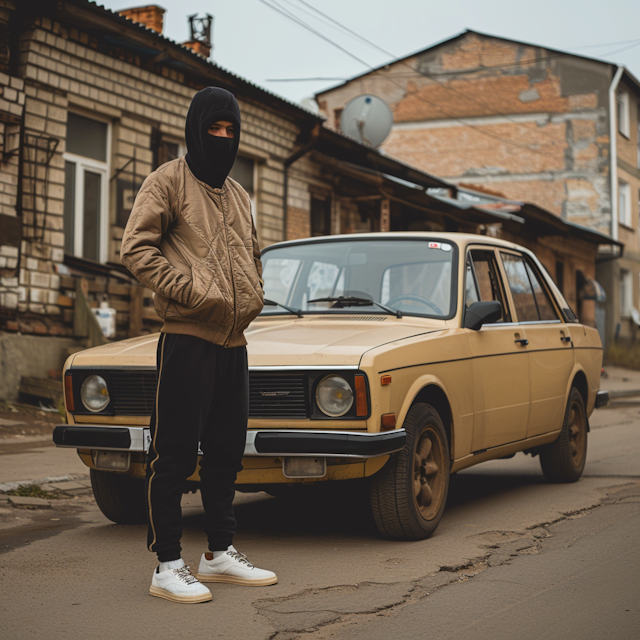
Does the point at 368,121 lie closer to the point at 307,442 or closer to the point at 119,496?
the point at 119,496

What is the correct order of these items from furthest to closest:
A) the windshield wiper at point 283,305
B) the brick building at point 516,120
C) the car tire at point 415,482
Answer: the brick building at point 516,120
the windshield wiper at point 283,305
the car tire at point 415,482

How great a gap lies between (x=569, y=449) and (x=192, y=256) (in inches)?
169

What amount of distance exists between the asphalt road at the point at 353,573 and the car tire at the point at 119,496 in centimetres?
11

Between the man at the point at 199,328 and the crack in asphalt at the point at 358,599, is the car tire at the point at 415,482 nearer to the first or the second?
the crack in asphalt at the point at 358,599

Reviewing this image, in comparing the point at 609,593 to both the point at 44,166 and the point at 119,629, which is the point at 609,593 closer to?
the point at 119,629

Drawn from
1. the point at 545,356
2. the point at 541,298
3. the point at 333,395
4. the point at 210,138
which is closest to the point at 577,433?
the point at 545,356

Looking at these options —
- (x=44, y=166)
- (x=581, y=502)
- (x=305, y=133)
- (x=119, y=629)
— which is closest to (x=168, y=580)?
(x=119, y=629)

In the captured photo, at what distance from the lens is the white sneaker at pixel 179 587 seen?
12.6 feet

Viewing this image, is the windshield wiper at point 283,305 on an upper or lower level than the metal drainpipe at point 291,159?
lower

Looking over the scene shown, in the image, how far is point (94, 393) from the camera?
203 inches

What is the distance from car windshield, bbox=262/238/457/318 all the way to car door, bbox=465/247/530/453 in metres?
0.21

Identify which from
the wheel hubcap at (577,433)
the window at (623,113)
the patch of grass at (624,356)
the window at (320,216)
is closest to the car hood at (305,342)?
the wheel hubcap at (577,433)

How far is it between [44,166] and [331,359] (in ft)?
28.6

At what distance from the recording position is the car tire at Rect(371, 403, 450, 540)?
15.8ft
